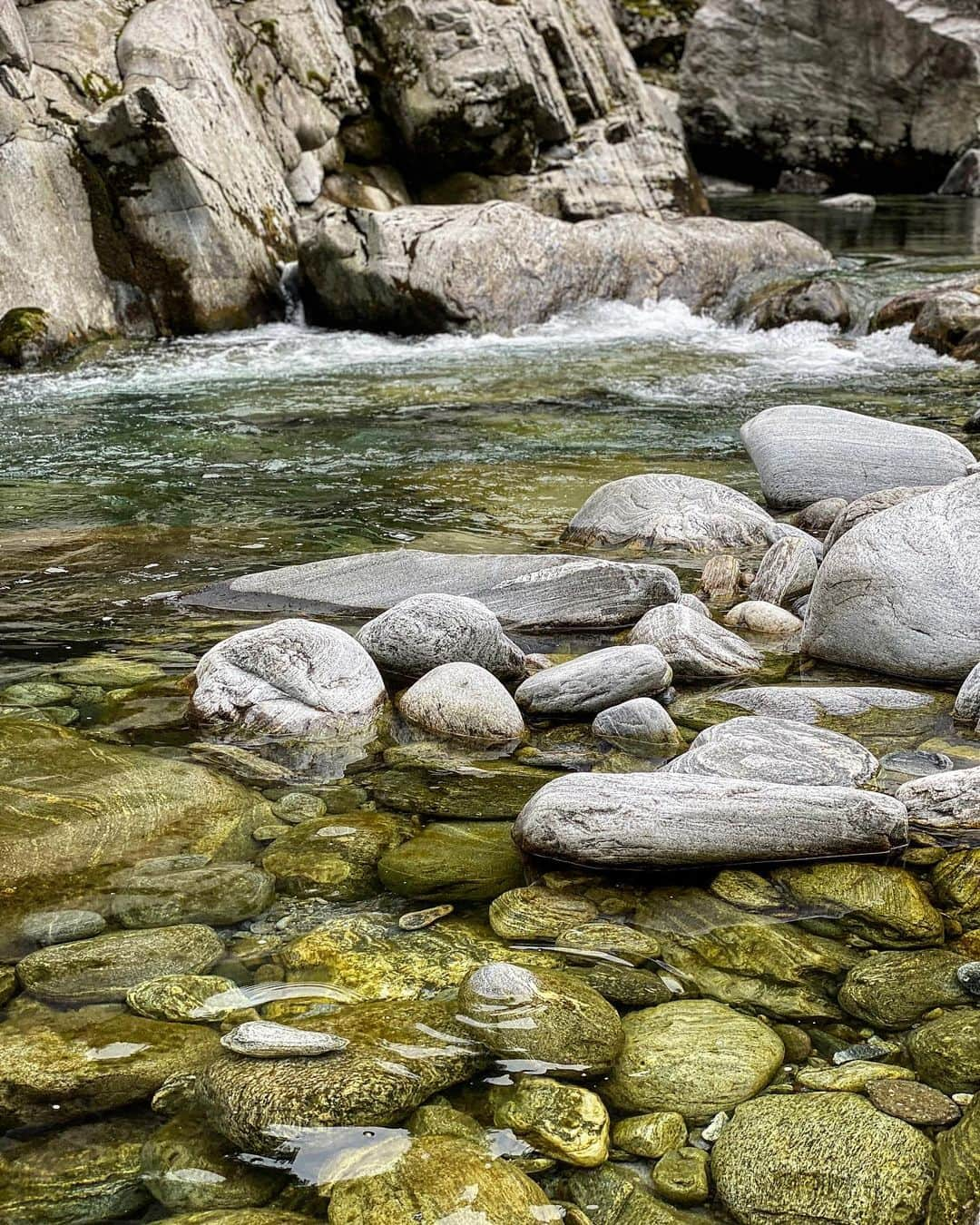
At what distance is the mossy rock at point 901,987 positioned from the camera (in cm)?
256

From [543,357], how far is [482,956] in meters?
10.2

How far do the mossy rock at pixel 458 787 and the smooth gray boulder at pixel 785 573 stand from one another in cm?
205

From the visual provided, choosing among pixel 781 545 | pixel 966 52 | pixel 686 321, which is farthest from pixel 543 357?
pixel 966 52

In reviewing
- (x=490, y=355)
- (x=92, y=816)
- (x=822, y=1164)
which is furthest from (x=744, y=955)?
(x=490, y=355)

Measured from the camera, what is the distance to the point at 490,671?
4.47 m

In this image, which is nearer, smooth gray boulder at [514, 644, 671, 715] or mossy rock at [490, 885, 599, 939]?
mossy rock at [490, 885, 599, 939]

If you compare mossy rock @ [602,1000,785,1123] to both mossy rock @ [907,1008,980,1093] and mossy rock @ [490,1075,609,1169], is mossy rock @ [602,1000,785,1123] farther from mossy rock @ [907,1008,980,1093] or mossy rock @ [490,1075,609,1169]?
mossy rock @ [907,1008,980,1093]

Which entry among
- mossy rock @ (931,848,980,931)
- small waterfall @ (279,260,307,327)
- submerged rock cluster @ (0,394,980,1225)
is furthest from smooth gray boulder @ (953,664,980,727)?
small waterfall @ (279,260,307,327)

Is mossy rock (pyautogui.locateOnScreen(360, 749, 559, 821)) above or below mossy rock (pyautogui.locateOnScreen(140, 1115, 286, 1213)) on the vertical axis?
below

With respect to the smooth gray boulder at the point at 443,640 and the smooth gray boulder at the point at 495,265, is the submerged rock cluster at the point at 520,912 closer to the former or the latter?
the smooth gray boulder at the point at 443,640

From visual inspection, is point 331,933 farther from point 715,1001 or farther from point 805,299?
point 805,299

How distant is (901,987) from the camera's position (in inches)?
104

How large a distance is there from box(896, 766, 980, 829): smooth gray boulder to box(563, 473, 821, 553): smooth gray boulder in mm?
2881

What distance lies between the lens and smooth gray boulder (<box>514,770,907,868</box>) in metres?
3.10
